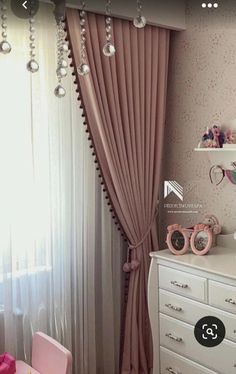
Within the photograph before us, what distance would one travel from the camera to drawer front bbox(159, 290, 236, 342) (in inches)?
79.7

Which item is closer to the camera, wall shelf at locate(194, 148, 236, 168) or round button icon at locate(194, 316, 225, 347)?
round button icon at locate(194, 316, 225, 347)

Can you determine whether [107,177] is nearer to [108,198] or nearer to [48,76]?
[108,198]

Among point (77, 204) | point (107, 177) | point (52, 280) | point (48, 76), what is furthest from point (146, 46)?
point (52, 280)

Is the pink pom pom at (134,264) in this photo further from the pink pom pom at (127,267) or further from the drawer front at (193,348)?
the drawer front at (193,348)

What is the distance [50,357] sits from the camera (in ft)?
5.74

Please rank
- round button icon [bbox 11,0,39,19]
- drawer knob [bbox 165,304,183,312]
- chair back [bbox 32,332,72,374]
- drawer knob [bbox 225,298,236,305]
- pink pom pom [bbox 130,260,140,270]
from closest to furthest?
round button icon [bbox 11,0,39,19], chair back [bbox 32,332,72,374], drawer knob [bbox 225,298,236,305], drawer knob [bbox 165,304,183,312], pink pom pom [bbox 130,260,140,270]

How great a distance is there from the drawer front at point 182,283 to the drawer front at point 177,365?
0.34 meters

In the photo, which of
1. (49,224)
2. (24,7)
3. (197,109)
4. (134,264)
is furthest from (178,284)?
(24,7)

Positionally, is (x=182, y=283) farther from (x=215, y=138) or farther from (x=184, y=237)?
(x=215, y=138)

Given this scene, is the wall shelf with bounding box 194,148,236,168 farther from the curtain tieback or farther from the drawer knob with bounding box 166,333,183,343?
the drawer knob with bounding box 166,333,183,343

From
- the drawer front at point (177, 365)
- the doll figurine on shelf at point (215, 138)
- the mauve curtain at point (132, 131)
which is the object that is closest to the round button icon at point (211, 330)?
the drawer front at point (177, 365)

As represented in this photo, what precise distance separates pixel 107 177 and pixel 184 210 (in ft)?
1.89

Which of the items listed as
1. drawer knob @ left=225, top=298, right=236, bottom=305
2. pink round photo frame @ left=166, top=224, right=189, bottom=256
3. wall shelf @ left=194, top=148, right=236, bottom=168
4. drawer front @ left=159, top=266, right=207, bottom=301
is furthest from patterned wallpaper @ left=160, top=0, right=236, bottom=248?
drawer knob @ left=225, top=298, right=236, bottom=305

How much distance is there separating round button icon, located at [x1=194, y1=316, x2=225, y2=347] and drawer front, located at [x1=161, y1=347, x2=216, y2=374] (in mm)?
140
